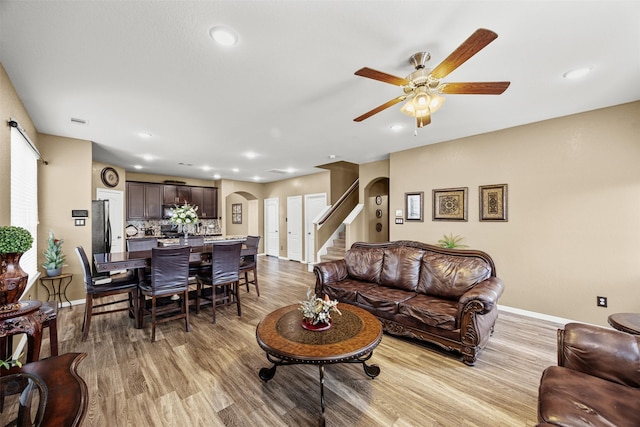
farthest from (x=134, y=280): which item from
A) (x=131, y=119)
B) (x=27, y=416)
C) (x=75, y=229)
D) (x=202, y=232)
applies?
(x=202, y=232)

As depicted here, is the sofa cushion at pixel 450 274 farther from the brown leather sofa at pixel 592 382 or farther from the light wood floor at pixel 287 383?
the brown leather sofa at pixel 592 382

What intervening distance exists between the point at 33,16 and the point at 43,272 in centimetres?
383

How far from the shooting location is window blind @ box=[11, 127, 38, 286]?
8.55ft

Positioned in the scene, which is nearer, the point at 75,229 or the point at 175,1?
the point at 175,1

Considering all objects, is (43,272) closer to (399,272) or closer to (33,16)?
(33,16)

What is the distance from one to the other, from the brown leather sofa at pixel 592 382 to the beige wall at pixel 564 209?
88.7 inches

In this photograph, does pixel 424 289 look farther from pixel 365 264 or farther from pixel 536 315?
pixel 536 315

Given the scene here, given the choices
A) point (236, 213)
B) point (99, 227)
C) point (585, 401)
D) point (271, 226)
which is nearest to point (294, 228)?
point (271, 226)

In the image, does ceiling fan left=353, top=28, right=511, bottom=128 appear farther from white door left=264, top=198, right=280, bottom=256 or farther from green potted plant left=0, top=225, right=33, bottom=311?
white door left=264, top=198, right=280, bottom=256

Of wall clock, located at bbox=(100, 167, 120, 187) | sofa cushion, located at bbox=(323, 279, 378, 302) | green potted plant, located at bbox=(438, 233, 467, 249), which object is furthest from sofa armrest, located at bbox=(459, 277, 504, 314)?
wall clock, located at bbox=(100, 167, 120, 187)

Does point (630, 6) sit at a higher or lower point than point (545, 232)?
higher

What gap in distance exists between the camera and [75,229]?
4.04 m

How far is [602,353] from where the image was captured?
59.4 inches

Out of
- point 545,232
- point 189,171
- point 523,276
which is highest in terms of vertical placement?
point 189,171
